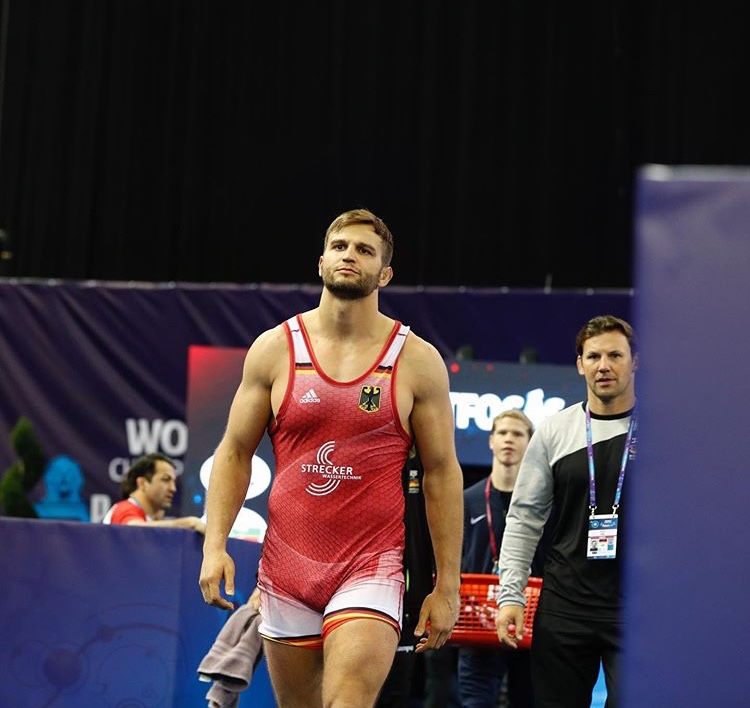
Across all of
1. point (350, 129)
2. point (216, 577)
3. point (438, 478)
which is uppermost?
point (350, 129)

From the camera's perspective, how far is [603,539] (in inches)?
186

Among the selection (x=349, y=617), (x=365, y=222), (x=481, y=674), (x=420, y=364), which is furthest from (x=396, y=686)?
(x=365, y=222)

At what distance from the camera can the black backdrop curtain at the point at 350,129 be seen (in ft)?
37.0

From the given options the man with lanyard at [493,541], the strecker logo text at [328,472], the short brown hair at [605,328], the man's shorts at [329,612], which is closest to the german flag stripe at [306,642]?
the man's shorts at [329,612]

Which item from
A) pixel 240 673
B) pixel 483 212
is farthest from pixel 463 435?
pixel 483 212

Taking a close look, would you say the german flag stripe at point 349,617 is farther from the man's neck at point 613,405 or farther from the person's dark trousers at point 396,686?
the person's dark trousers at point 396,686

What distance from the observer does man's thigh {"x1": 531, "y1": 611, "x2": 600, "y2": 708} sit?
4695 mm

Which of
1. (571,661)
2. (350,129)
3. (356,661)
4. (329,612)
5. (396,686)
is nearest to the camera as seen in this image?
(356,661)

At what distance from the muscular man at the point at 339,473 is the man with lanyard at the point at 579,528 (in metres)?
0.56

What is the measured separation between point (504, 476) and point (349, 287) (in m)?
2.81

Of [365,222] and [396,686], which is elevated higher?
[365,222]

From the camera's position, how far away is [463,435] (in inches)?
320

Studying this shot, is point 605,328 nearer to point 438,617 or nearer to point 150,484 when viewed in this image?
point 438,617

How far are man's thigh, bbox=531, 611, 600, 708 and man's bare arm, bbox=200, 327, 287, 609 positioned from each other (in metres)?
1.19
